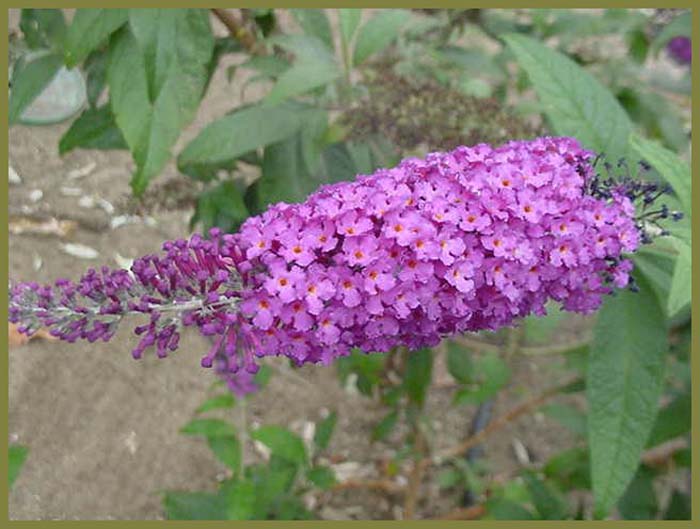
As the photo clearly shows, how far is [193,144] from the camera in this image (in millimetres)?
1765

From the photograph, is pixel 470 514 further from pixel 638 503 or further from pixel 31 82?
pixel 31 82

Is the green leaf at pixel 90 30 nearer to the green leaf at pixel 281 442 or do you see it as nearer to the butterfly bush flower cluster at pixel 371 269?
the butterfly bush flower cluster at pixel 371 269

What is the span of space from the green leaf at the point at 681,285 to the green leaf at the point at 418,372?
107 cm

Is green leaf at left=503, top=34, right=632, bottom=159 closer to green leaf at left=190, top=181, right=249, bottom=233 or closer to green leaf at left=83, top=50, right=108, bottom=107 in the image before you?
green leaf at left=190, top=181, right=249, bottom=233

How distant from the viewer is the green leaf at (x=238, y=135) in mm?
1738

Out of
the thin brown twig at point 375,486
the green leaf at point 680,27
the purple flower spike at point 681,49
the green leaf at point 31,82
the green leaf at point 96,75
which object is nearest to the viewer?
the green leaf at point 31,82

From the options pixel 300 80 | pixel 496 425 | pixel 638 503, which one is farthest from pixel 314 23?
pixel 638 503

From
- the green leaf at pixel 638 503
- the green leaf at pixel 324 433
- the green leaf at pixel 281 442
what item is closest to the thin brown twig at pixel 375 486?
the green leaf at pixel 324 433

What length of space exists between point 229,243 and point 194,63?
2.07ft

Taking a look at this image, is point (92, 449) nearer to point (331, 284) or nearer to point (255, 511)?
point (255, 511)

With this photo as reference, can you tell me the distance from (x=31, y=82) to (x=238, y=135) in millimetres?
529

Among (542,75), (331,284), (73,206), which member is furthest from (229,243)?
(73,206)

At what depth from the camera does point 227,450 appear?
2.14 m

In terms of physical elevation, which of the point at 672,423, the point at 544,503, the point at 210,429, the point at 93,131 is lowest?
the point at 544,503
